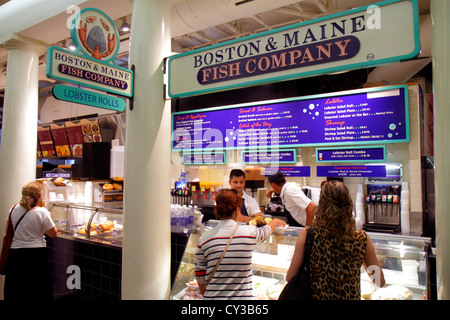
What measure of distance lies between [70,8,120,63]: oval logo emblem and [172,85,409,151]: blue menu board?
341 cm

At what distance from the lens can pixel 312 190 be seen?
5.41 m

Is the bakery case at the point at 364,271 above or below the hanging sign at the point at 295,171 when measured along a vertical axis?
below

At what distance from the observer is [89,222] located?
13.7 feet

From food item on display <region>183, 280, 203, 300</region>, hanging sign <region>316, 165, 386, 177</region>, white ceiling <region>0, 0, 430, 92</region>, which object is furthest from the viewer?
hanging sign <region>316, 165, 386, 177</region>

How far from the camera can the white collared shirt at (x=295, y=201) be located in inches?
180

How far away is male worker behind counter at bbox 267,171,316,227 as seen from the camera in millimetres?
4527

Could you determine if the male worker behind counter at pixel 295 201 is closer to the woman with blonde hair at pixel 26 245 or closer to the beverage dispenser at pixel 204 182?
the beverage dispenser at pixel 204 182

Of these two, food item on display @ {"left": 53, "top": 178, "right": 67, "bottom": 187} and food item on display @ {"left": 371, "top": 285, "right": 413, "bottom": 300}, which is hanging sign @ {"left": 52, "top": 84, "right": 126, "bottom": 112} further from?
food item on display @ {"left": 53, "top": 178, "right": 67, "bottom": 187}

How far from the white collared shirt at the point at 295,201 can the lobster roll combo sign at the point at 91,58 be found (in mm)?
2767

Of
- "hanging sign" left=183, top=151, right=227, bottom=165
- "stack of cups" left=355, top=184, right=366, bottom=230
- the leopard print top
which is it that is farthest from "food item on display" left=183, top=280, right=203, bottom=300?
"hanging sign" left=183, top=151, right=227, bottom=165

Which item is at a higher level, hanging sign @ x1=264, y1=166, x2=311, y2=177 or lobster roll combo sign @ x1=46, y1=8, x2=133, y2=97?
lobster roll combo sign @ x1=46, y1=8, x2=133, y2=97

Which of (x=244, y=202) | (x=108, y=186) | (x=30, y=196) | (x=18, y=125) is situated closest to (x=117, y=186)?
(x=108, y=186)

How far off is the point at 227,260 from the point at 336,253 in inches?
29.9

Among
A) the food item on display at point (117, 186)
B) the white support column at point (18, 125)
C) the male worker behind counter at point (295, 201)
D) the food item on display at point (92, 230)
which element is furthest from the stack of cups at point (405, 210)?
the white support column at point (18, 125)
